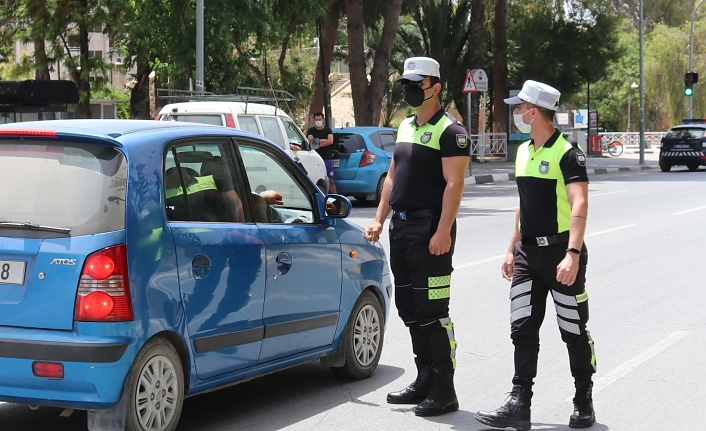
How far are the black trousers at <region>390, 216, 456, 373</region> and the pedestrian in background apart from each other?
13.8 meters

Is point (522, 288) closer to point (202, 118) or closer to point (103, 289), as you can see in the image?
point (103, 289)

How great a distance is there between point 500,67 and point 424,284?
3400 cm

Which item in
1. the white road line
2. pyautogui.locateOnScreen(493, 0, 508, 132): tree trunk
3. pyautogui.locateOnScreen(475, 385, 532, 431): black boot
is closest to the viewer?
pyautogui.locateOnScreen(475, 385, 532, 431): black boot

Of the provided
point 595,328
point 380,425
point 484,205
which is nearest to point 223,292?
point 380,425

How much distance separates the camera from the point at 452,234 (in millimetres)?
5703

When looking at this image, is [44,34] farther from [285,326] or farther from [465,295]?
[285,326]

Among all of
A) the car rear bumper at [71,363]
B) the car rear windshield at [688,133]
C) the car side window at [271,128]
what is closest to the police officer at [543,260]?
the car rear bumper at [71,363]

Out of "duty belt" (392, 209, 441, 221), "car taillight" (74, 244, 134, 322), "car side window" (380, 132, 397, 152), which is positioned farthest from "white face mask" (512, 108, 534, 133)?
"car side window" (380, 132, 397, 152)

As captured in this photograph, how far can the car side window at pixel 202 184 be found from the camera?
195 inches

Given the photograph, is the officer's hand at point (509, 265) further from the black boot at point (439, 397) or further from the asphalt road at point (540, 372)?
the asphalt road at point (540, 372)

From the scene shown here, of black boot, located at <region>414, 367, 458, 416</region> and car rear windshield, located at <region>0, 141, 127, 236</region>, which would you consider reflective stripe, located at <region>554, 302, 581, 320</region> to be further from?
car rear windshield, located at <region>0, 141, 127, 236</region>

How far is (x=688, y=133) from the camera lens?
114ft

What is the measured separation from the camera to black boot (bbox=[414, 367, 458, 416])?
5.66 meters

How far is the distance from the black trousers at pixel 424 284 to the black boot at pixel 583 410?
71 centimetres
